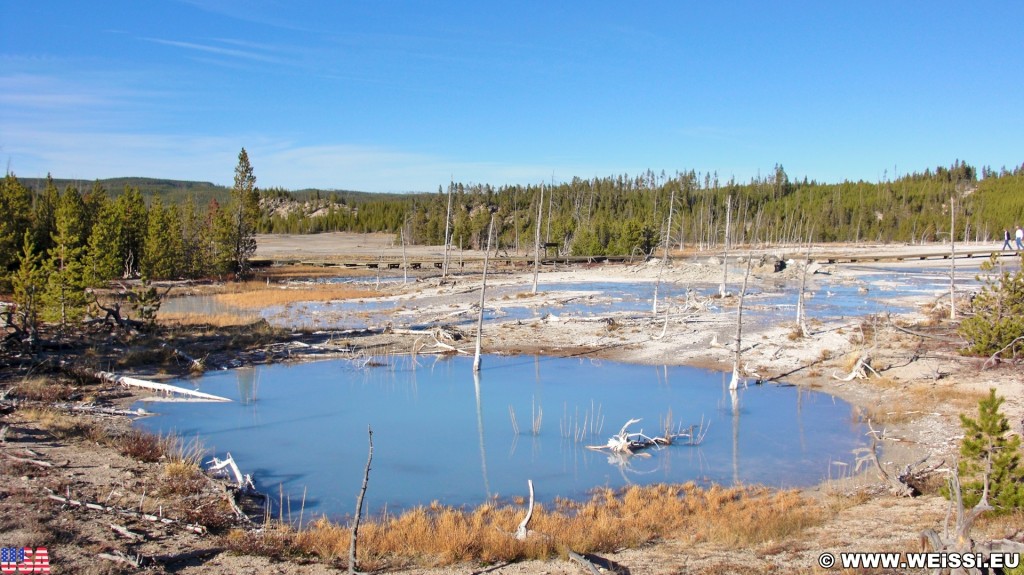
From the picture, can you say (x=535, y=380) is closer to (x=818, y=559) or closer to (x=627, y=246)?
(x=818, y=559)

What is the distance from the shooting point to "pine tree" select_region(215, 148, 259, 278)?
6141 cm

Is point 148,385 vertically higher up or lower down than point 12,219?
lower down

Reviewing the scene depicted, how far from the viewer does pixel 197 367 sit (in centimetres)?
2294

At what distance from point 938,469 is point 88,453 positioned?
49.3 feet

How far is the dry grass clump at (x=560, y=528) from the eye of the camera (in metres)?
9.23

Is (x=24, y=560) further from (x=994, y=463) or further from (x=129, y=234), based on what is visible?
(x=129, y=234)

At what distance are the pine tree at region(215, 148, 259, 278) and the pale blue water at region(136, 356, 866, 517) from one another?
40784 mm

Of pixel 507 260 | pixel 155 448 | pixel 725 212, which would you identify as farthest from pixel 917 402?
pixel 725 212

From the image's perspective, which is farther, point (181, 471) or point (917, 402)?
point (917, 402)

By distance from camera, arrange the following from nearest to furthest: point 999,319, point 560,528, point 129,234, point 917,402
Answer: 1. point 560,528
2. point 917,402
3. point 999,319
4. point 129,234

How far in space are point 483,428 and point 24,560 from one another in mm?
10617

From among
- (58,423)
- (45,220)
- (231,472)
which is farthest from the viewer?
(45,220)

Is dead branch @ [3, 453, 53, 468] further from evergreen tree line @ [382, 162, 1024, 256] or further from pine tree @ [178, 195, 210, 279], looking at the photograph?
evergreen tree line @ [382, 162, 1024, 256]

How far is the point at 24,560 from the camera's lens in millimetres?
8102
